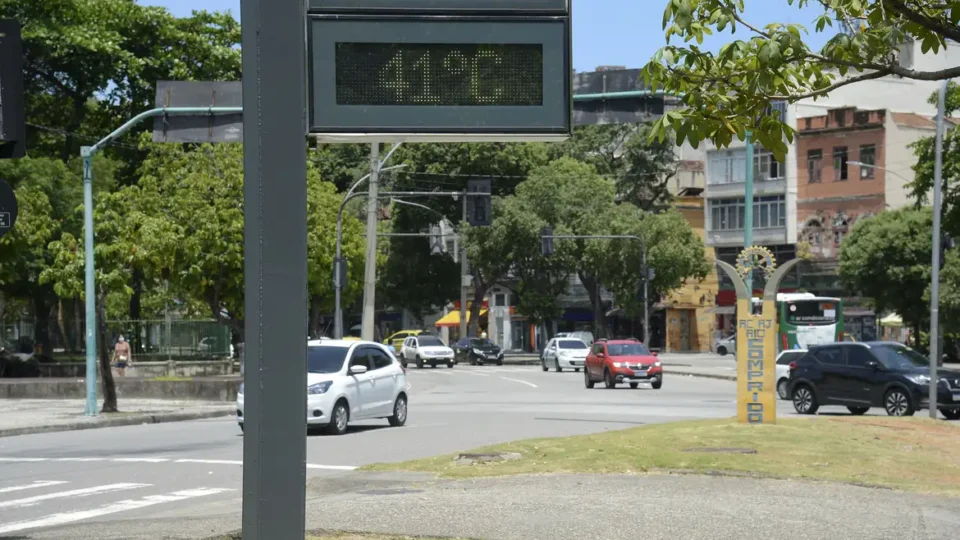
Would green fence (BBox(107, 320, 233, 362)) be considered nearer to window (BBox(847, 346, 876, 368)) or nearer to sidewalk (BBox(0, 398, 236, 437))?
sidewalk (BBox(0, 398, 236, 437))

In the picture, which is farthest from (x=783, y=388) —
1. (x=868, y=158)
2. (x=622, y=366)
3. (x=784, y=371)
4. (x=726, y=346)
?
(x=726, y=346)

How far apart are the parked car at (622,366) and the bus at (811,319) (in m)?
12.0

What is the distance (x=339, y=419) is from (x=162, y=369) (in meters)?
26.9

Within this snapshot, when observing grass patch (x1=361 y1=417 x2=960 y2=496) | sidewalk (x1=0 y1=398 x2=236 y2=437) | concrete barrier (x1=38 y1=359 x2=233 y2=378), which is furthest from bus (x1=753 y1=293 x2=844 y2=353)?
grass patch (x1=361 y1=417 x2=960 y2=496)

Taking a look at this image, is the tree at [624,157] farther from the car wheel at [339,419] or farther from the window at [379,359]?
the car wheel at [339,419]

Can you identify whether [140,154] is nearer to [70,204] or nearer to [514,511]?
[70,204]

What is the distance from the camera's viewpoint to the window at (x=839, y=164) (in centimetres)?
7412

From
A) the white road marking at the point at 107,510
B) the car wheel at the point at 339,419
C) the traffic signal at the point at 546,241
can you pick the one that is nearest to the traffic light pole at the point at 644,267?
the traffic signal at the point at 546,241

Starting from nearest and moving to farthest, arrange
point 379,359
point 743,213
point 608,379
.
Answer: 1. point 379,359
2. point 608,379
3. point 743,213

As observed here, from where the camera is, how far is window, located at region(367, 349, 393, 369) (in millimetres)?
25031

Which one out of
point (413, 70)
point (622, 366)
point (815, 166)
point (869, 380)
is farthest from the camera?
→ point (815, 166)

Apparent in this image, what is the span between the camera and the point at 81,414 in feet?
99.9

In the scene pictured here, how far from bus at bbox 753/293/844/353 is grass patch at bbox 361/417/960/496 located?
33.4 metres

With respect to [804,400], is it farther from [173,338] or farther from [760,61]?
[173,338]
